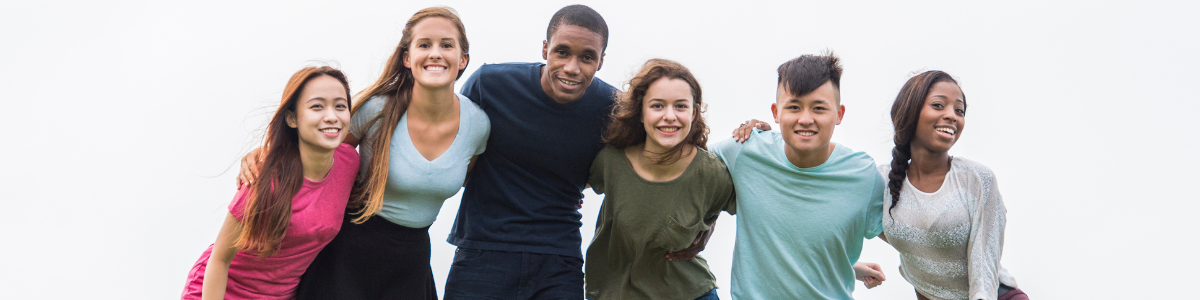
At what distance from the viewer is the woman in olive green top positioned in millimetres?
2990

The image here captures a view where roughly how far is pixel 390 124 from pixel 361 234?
0.43 metres

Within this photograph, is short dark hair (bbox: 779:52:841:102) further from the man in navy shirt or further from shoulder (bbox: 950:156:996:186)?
the man in navy shirt

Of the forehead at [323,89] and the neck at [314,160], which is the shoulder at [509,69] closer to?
the forehead at [323,89]

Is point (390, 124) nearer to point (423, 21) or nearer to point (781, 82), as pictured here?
point (423, 21)

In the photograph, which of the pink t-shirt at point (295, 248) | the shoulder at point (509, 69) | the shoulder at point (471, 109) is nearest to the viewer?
the pink t-shirt at point (295, 248)

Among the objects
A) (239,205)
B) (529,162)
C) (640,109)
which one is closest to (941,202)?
(640,109)

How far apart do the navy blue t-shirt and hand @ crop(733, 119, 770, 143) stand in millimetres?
564

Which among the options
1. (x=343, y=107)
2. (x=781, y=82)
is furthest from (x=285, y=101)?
(x=781, y=82)

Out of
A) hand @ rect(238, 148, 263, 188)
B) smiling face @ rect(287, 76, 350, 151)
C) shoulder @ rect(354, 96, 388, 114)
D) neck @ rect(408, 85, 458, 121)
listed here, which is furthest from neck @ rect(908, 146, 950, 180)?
hand @ rect(238, 148, 263, 188)

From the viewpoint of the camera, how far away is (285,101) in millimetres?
2855

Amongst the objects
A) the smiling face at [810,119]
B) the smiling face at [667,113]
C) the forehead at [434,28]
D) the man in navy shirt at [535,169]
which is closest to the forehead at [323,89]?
the forehead at [434,28]

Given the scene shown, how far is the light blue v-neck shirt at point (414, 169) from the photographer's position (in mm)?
2881

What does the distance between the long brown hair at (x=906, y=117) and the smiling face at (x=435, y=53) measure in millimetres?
1772

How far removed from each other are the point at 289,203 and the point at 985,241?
2.58 meters
